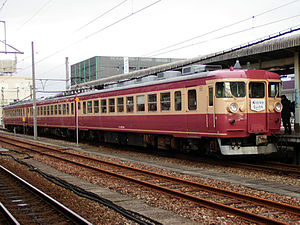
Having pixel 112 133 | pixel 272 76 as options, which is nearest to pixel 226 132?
pixel 272 76

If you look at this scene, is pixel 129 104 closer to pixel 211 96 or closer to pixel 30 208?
pixel 211 96

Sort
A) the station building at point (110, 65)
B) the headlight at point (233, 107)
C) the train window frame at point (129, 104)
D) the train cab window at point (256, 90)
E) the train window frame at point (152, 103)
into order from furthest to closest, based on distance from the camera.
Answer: the station building at point (110, 65)
the train window frame at point (129, 104)
the train window frame at point (152, 103)
the train cab window at point (256, 90)
the headlight at point (233, 107)

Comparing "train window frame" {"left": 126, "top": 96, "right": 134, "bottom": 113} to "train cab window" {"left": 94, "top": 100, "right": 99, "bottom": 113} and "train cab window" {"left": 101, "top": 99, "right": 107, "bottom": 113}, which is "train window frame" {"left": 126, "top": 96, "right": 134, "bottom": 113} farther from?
"train cab window" {"left": 94, "top": 100, "right": 99, "bottom": 113}

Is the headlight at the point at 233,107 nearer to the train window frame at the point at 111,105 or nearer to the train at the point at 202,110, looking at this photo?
the train at the point at 202,110

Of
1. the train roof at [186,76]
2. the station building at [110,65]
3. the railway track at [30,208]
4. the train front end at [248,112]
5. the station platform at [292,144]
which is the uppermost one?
the station building at [110,65]

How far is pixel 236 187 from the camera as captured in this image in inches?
365

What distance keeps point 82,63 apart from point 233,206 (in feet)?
274

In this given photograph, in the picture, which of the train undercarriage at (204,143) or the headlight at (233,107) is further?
the train undercarriage at (204,143)

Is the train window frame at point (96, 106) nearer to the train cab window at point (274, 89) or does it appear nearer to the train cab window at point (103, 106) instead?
the train cab window at point (103, 106)

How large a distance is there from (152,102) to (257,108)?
4647mm

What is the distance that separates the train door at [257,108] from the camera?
12727 mm

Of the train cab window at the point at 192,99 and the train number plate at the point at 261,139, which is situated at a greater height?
the train cab window at the point at 192,99

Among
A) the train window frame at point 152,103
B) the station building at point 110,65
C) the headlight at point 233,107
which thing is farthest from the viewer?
the station building at point 110,65

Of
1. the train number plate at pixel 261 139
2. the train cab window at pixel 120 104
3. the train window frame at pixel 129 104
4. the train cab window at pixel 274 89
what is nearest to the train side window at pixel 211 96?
the train number plate at pixel 261 139
